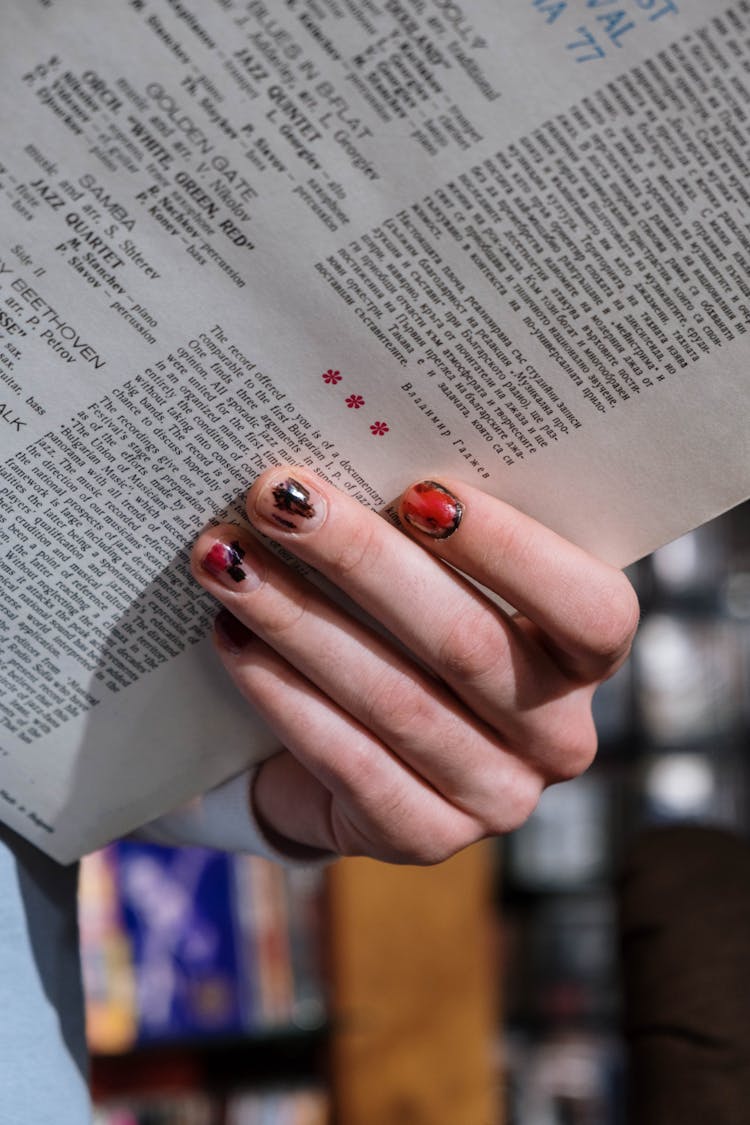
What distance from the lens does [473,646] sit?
1.38ft

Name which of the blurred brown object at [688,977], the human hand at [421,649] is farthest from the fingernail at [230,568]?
the blurred brown object at [688,977]

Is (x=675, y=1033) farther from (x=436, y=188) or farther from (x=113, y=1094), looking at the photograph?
(x=113, y=1094)

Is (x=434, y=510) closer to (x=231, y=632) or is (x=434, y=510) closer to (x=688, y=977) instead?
(x=231, y=632)

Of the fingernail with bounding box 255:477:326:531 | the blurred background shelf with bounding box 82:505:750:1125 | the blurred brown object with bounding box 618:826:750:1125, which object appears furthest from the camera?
the blurred background shelf with bounding box 82:505:750:1125

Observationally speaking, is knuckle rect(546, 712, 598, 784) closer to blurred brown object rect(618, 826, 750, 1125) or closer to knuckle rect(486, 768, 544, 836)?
knuckle rect(486, 768, 544, 836)

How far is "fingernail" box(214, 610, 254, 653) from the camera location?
0.44m

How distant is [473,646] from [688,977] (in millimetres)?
336

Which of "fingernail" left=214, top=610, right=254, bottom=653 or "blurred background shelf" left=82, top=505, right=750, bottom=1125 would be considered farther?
"blurred background shelf" left=82, top=505, right=750, bottom=1125

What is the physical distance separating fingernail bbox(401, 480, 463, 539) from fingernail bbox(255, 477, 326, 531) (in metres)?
0.04

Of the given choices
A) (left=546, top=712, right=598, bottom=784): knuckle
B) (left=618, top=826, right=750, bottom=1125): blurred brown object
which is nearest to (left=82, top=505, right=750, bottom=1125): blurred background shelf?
(left=618, top=826, right=750, bottom=1125): blurred brown object

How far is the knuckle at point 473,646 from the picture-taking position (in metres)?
0.42

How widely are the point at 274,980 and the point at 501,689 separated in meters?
1.09

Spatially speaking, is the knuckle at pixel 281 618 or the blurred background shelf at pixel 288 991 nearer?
→ the knuckle at pixel 281 618

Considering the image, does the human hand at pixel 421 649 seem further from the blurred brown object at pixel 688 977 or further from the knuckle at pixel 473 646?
the blurred brown object at pixel 688 977
